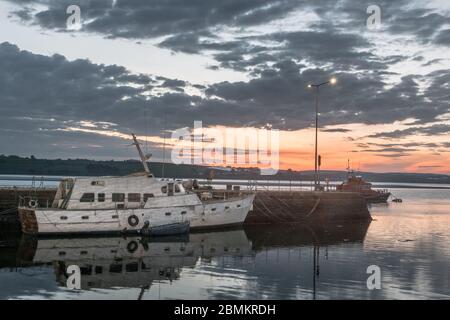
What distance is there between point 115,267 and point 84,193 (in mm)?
11106

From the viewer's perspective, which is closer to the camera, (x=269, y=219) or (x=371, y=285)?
(x=371, y=285)

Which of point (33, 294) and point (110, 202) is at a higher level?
point (110, 202)

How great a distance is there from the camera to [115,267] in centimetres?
2584

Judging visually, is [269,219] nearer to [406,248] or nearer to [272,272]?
[406,248]

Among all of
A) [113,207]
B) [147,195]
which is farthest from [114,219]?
[147,195]

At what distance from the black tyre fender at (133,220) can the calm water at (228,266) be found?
1.37m

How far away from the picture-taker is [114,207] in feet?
119

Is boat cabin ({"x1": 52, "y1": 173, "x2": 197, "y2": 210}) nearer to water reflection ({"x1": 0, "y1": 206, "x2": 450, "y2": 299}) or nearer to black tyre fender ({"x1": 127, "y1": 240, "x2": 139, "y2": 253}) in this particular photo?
water reflection ({"x1": 0, "y1": 206, "x2": 450, "y2": 299})

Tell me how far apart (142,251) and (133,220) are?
5726mm

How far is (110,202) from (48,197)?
33.0 feet

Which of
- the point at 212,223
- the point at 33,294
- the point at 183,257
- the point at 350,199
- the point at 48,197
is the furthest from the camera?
the point at 350,199

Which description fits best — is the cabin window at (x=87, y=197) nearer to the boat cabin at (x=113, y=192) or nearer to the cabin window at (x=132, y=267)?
the boat cabin at (x=113, y=192)
